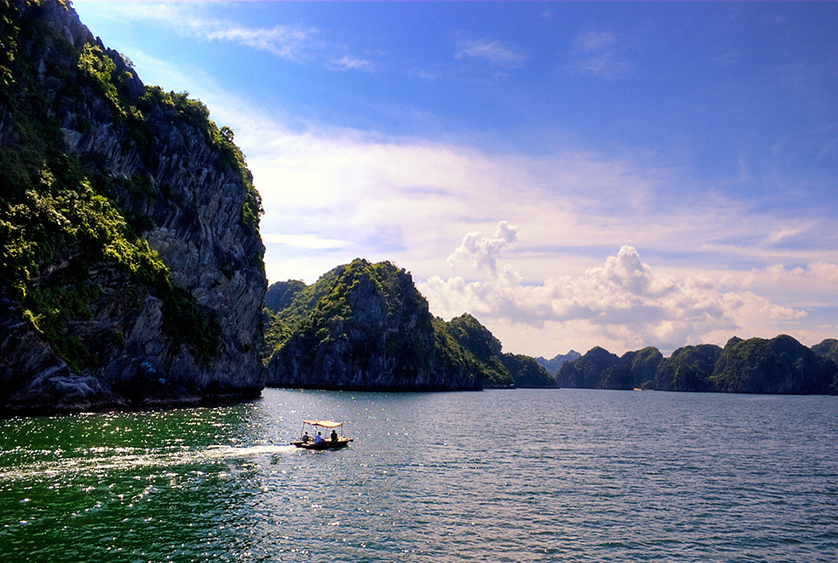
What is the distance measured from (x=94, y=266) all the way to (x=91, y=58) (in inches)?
1936

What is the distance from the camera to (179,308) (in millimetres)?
96500

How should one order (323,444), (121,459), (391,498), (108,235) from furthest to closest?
(108,235) → (323,444) → (121,459) → (391,498)

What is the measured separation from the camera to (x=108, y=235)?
78500 mm

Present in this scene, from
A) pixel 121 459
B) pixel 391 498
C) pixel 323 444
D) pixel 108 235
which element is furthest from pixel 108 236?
pixel 391 498

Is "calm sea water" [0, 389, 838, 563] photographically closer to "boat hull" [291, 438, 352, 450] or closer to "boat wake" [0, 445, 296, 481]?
"boat wake" [0, 445, 296, 481]

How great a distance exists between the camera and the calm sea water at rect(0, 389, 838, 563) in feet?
86.2

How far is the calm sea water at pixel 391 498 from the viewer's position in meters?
26.3

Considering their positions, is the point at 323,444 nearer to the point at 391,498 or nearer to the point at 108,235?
the point at 391,498

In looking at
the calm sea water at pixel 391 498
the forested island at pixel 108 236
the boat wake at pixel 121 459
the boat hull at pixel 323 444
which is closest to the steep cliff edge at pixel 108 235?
the forested island at pixel 108 236

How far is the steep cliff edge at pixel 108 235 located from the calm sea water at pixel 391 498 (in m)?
13.6

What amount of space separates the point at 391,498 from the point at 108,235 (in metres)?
66.9

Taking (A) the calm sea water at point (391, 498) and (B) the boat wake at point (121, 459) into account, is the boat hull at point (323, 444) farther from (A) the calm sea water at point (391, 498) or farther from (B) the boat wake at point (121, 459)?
(B) the boat wake at point (121, 459)

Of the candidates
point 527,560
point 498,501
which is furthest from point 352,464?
point 527,560

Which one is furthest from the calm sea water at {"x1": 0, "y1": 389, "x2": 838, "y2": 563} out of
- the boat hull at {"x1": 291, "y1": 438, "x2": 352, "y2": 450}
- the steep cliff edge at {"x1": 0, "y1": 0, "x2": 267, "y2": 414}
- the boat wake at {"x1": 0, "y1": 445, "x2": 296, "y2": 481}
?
the steep cliff edge at {"x1": 0, "y1": 0, "x2": 267, "y2": 414}
